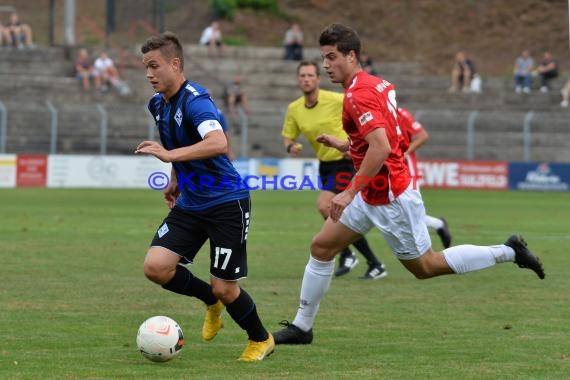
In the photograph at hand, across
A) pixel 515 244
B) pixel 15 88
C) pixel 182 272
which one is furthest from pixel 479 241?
pixel 15 88

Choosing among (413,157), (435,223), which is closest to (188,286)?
(435,223)

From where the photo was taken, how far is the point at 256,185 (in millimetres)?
34281

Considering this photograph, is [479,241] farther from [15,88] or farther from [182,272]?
[15,88]

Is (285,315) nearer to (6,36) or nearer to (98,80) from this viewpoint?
(98,80)

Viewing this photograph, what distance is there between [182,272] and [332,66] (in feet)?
5.96

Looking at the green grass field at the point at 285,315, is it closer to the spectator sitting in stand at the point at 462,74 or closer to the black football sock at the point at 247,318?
the black football sock at the point at 247,318

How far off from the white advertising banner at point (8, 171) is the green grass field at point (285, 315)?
14.5 m

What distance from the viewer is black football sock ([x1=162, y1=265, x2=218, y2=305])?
8.05 metres

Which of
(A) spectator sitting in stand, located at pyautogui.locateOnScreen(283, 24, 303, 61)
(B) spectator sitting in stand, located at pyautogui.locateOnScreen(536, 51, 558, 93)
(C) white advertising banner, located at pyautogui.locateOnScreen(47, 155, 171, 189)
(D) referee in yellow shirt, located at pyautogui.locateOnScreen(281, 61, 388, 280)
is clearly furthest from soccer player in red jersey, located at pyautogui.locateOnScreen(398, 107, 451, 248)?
(A) spectator sitting in stand, located at pyautogui.locateOnScreen(283, 24, 303, 61)

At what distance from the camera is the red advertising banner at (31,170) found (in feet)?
108

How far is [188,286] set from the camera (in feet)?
26.7

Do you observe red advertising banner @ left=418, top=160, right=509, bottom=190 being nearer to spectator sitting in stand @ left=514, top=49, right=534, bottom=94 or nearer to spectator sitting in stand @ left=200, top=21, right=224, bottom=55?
spectator sitting in stand @ left=514, top=49, right=534, bottom=94

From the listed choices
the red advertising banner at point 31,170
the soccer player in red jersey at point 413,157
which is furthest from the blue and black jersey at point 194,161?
the red advertising banner at point 31,170

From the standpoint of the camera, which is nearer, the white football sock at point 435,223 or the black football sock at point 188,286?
the black football sock at point 188,286
